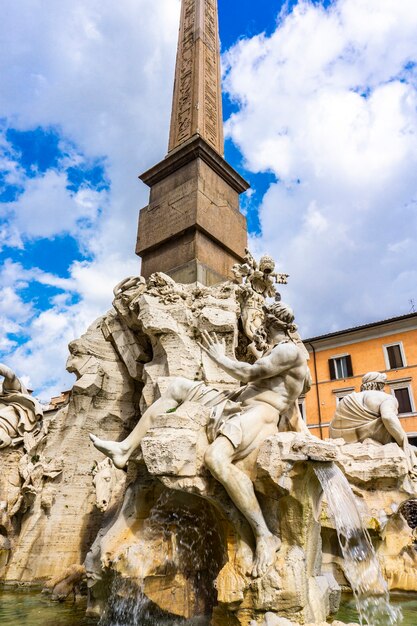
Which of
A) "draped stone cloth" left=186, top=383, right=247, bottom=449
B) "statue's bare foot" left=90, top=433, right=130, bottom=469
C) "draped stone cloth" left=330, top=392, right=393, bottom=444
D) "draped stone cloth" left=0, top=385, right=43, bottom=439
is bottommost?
"statue's bare foot" left=90, top=433, right=130, bottom=469

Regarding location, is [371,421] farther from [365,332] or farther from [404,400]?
[365,332]

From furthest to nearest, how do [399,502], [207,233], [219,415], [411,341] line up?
[411,341]
[207,233]
[399,502]
[219,415]

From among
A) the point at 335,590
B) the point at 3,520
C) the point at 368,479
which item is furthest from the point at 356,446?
the point at 3,520

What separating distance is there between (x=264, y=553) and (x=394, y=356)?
20.5 m

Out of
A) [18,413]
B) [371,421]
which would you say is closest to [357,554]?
[371,421]

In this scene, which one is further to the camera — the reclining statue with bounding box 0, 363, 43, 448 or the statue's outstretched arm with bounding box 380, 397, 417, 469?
the reclining statue with bounding box 0, 363, 43, 448

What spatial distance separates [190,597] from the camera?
376 centimetres

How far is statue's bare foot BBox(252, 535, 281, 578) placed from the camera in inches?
127

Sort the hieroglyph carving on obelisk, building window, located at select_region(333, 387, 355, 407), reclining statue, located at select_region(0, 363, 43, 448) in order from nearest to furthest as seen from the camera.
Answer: reclining statue, located at select_region(0, 363, 43, 448) < the hieroglyph carving on obelisk < building window, located at select_region(333, 387, 355, 407)

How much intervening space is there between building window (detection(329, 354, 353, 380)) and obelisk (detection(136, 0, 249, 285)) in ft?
53.2

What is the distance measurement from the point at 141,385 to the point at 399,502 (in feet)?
11.6

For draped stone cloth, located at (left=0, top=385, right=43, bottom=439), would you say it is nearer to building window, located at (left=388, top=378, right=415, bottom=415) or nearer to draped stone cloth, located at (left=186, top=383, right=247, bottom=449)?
draped stone cloth, located at (left=186, top=383, right=247, bottom=449)

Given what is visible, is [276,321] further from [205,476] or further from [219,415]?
[205,476]

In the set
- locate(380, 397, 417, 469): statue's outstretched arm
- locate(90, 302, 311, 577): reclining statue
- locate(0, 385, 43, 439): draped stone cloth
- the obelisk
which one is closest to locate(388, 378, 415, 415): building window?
the obelisk
